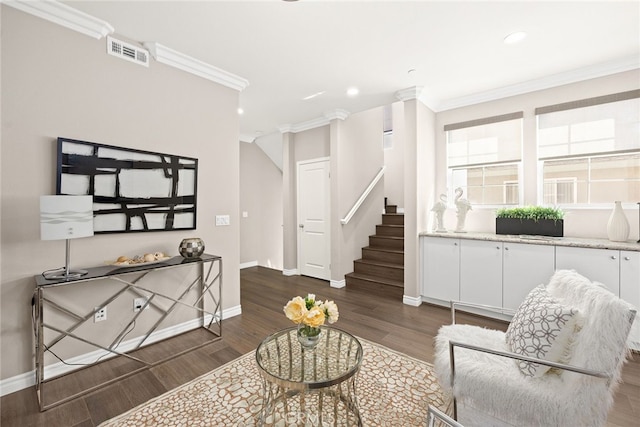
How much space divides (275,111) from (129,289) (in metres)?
3.05

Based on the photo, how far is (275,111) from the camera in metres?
4.28

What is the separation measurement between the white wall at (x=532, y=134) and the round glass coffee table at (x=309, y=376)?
2794 mm

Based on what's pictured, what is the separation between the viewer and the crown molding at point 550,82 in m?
2.80

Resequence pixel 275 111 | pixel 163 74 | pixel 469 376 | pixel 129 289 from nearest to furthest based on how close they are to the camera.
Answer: pixel 469 376 < pixel 129 289 < pixel 163 74 < pixel 275 111

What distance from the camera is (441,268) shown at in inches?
137

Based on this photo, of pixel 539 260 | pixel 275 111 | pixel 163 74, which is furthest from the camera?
pixel 275 111

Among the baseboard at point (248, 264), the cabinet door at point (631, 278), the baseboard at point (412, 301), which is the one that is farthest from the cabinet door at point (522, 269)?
the baseboard at point (248, 264)

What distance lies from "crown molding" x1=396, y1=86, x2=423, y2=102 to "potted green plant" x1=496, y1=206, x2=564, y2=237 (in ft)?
5.71

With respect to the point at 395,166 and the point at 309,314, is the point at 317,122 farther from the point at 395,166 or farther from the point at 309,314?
the point at 309,314

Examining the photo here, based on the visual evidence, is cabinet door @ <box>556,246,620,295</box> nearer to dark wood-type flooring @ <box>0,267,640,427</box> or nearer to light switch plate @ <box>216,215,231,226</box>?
dark wood-type flooring @ <box>0,267,640,427</box>

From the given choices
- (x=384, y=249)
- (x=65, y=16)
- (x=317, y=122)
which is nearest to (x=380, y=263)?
(x=384, y=249)

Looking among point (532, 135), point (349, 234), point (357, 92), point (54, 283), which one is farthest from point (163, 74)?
point (532, 135)

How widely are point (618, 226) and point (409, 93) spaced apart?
8.28 feet

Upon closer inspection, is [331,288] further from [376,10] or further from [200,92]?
[376,10]
